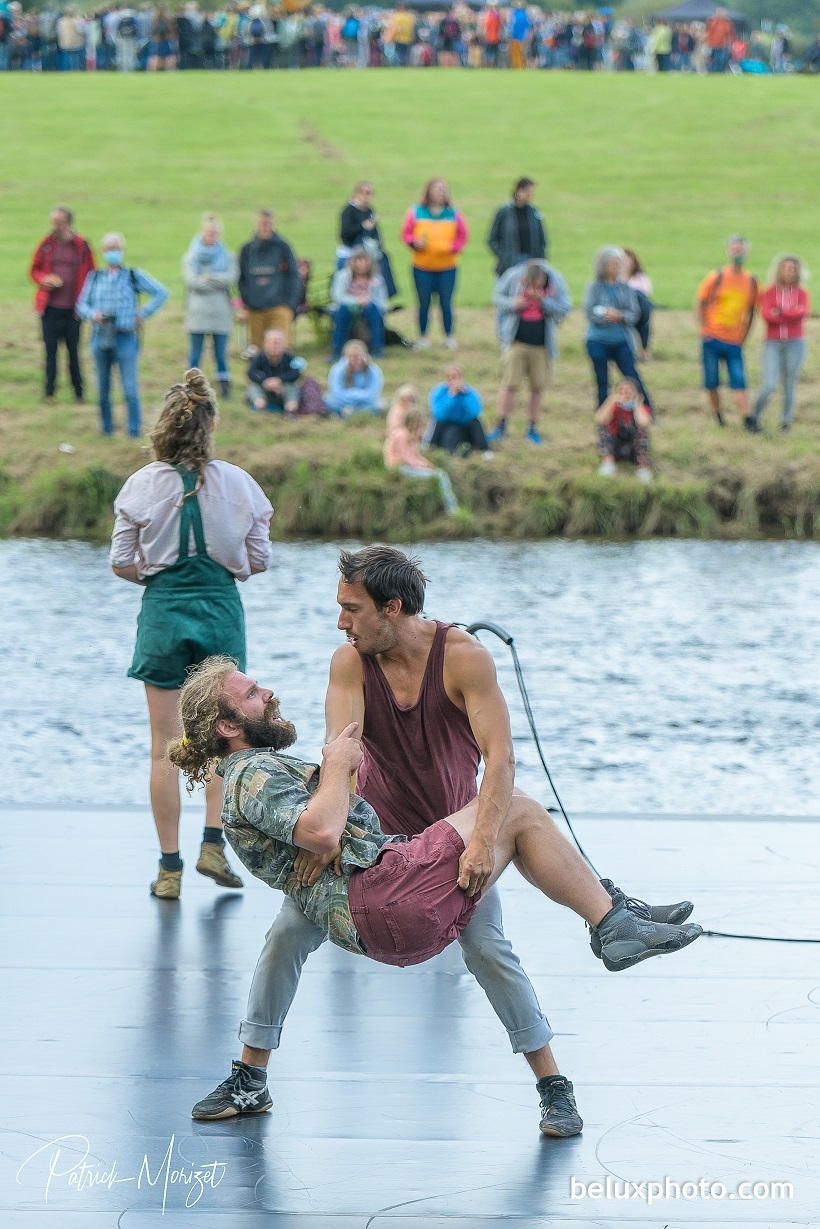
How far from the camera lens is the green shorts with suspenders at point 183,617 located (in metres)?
5.62

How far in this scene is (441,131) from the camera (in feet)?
128

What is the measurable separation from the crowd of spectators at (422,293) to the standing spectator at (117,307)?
13 mm

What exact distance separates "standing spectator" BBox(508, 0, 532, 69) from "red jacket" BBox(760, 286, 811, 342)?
33.5m

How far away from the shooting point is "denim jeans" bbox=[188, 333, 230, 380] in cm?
1681

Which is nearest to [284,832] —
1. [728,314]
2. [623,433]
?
[623,433]

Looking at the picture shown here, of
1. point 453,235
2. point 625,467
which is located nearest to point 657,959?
point 625,467

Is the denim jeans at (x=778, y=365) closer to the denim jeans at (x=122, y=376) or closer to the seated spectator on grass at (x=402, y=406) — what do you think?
the seated spectator on grass at (x=402, y=406)

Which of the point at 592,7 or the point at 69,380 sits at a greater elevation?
the point at 592,7

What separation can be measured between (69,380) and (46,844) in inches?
507

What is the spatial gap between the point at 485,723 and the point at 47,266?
1287 cm

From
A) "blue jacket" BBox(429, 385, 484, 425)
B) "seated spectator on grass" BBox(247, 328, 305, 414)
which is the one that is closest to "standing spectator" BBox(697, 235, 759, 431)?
"blue jacket" BBox(429, 385, 484, 425)

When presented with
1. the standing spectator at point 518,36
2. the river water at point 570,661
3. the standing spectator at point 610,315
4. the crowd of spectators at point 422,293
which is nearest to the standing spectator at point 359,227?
the crowd of spectators at point 422,293

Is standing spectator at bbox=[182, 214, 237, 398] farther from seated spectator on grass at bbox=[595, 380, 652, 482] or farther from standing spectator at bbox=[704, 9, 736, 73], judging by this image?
standing spectator at bbox=[704, 9, 736, 73]

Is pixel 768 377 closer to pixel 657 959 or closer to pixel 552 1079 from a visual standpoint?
pixel 657 959
